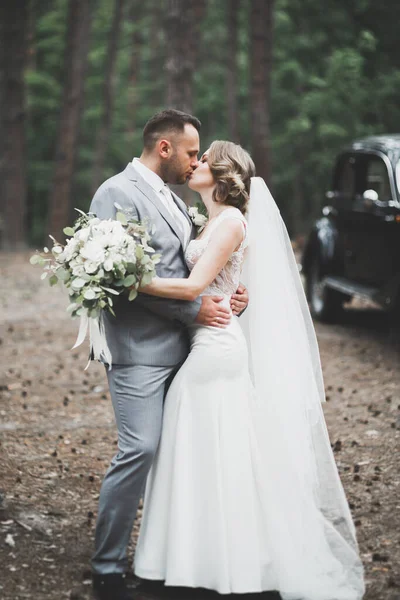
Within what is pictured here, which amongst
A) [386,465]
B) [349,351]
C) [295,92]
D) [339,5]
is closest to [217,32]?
[295,92]

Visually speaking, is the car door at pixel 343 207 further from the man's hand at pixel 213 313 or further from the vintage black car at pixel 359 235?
the man's hand at pixel 213 313

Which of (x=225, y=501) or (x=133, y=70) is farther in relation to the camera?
(x=133, y=70)

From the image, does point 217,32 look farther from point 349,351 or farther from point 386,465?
point 386,465

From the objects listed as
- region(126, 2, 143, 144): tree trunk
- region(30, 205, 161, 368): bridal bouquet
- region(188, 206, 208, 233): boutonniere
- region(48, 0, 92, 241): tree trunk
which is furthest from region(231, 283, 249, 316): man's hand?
region(126, 2, 143, 144): tree trunk

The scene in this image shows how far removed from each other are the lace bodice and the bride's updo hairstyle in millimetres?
75

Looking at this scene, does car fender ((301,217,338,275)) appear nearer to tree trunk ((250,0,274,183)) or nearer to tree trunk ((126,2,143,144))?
tree trunk ((250,0,274,183))

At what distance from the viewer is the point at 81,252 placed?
162 inches

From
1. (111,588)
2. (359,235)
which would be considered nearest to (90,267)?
(111,588)

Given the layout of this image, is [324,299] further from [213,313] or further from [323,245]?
[213,313]

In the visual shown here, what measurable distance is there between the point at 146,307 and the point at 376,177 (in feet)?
24.7

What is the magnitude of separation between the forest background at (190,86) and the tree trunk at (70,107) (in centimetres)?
3

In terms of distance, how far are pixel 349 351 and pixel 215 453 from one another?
6.82 m

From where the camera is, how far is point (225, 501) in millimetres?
4273

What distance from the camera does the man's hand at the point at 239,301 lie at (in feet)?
15.0
